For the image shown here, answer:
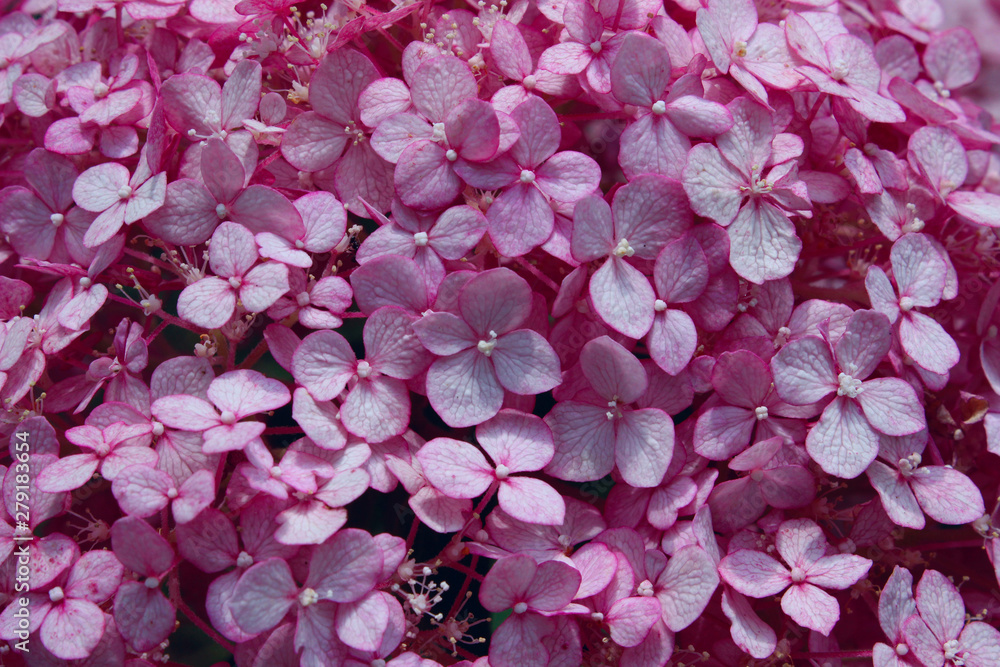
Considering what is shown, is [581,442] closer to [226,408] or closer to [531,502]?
[531,502]

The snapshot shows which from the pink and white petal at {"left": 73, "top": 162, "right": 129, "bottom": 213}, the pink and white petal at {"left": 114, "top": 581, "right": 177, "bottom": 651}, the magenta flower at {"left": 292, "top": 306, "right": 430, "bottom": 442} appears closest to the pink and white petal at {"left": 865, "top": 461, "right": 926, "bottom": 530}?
the magenta flower at {"left": 292, "top": 306, "right": 430, "bottom": 442}

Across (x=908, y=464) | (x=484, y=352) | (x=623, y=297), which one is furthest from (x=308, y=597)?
(x=908, y=464)

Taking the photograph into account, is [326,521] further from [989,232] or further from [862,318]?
[989,232]

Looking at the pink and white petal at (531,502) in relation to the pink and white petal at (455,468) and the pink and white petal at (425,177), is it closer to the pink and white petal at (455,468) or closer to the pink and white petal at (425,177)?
the pink and white petal at (455,468)

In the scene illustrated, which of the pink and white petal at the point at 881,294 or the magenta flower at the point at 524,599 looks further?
the pink and white petal at the point at 881,294

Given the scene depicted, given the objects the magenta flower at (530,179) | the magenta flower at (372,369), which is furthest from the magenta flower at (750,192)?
the magenta flower at (372,369)

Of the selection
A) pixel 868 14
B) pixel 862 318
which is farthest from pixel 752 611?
pixel 868 14
